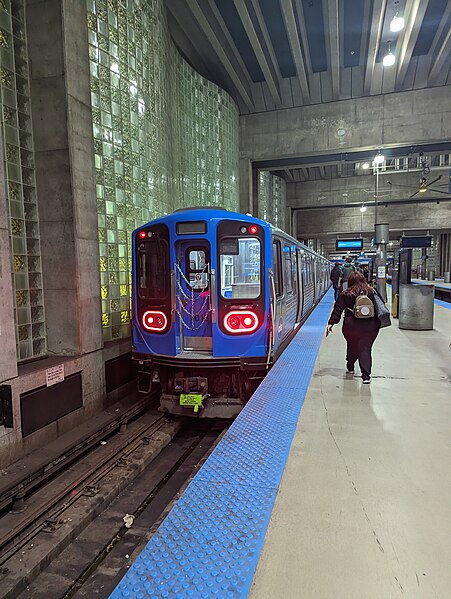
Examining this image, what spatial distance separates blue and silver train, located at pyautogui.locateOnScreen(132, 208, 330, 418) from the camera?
16.1 ft

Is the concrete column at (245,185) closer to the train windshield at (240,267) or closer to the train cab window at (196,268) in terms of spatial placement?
the train cab window at (196,268)

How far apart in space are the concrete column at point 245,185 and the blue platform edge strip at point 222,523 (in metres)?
11.1

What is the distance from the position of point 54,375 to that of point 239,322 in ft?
8.05

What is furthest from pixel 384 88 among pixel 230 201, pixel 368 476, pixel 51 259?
pixel 368 476

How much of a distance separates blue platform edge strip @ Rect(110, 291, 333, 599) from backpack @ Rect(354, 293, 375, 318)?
1.49 m

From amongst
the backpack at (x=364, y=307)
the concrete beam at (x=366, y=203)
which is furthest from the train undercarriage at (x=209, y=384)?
the concrete beam at (x=366, y=203)

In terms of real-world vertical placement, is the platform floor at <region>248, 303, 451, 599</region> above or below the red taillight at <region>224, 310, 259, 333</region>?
below

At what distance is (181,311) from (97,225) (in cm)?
198

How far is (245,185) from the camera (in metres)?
13.4

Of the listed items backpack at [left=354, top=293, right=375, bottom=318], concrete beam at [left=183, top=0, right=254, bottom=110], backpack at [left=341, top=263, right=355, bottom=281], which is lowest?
backpack at [left=354, top=293, right=375, bottom=318]

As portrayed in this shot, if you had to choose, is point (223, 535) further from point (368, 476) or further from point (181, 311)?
point (181, 311)

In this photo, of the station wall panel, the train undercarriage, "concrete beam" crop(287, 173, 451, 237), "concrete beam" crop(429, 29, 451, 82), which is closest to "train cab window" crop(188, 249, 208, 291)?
the train undercarriage

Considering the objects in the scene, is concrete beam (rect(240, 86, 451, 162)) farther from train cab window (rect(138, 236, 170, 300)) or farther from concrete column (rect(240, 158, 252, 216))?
train cab window (rect(138, 236, 170, 300))

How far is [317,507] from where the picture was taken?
2.12 meters
